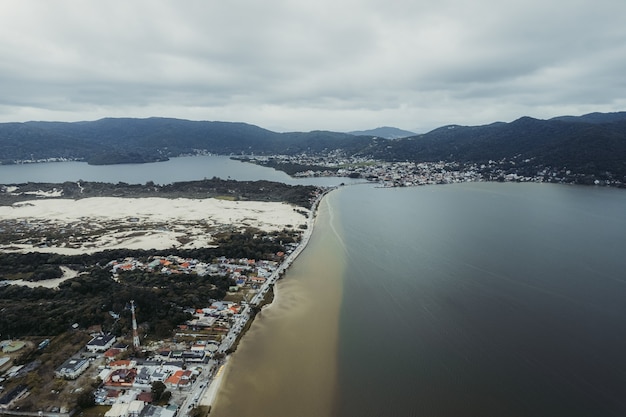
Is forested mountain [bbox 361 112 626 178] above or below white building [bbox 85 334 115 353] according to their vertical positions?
above

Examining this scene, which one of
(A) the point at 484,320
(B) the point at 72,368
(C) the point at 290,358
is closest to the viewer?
(B) the point at 72,368

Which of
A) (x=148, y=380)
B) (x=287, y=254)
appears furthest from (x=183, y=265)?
(x=148, y=380)

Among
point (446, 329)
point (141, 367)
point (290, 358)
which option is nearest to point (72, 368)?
point (141, 367)

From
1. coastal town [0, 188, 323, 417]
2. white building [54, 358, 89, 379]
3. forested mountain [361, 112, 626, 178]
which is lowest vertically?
coastal town [0, 188, 323, 417]

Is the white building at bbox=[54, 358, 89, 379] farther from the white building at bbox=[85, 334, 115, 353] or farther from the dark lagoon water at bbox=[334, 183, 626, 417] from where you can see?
the dark lagoon water at bbox=[334, 183, 626, 417]

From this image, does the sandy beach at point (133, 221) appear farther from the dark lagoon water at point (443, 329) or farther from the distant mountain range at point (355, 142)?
the distant mountain range at point (355, 142)

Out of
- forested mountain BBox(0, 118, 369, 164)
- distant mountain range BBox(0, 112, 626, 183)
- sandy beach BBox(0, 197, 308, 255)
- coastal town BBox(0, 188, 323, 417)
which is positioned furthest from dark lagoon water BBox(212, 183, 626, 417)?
forested mountain BBox(0, 118, 369, 164)

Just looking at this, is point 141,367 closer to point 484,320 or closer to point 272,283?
point 272,283

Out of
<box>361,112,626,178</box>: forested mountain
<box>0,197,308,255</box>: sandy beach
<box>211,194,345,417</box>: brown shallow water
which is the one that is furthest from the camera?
<box>361,112,626,178</box>: forested mountain
